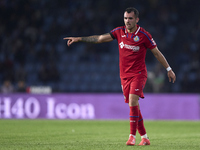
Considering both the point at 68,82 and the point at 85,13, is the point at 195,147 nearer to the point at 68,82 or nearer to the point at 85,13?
the point at 68,82

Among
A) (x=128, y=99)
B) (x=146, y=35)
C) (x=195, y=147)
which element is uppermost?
(x=146, y=35)

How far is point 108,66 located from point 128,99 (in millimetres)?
12381

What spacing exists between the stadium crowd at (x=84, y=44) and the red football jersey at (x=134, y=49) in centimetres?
1039

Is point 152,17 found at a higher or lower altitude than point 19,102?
higher

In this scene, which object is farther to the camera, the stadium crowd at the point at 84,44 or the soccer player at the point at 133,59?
the stadium crowd at the point at 84,44

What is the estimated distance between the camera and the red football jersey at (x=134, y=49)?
21.6 feet

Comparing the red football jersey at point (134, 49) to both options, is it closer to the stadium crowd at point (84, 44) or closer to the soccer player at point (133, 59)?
the soccer player at point (133, 59)

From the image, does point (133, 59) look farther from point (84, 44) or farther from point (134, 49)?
point (84, 44)

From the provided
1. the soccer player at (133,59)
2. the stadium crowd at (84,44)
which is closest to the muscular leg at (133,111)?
the soccer player at (133,59)

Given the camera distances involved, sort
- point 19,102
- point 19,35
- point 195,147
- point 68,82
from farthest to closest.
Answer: point 19,35 → point 68,82 → point 19,102 → point 195,147

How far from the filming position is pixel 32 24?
2003 centimetres

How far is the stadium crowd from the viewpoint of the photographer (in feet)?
60.0

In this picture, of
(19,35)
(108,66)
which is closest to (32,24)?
(19,35)

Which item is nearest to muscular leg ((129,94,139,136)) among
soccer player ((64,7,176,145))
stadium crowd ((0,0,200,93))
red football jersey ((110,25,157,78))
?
soccer player ((64,7,176,145))
